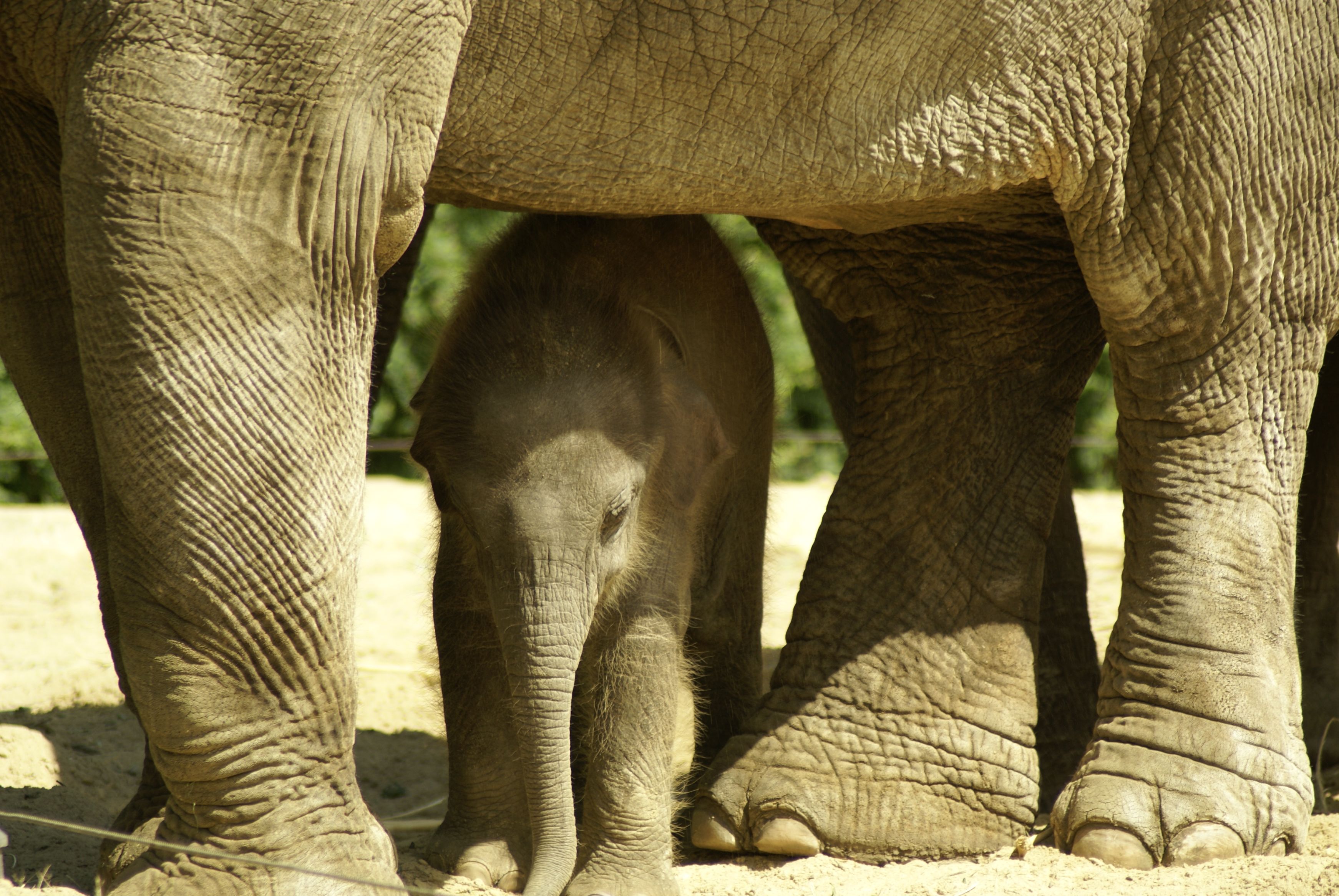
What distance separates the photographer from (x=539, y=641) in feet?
9.21

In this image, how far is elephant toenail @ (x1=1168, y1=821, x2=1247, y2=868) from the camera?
10.5 ft

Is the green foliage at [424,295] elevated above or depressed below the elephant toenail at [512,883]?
above

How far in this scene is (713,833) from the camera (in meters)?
3.41

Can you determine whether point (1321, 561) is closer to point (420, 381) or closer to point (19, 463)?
point (420, 381)

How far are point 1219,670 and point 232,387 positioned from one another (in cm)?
212

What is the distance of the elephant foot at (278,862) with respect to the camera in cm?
254

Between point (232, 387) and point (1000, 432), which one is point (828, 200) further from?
point (232, 387)

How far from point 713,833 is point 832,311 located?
1.36 m

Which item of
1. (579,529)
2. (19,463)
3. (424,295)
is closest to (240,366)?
(579,529)

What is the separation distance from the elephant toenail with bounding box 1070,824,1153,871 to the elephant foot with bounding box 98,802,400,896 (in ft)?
4.74

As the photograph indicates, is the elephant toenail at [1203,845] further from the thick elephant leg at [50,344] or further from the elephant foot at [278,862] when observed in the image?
the thick elephant leg at [50,344]

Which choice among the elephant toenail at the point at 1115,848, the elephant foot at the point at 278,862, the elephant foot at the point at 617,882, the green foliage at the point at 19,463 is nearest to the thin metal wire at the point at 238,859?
the elephant foot at the point at 278,862

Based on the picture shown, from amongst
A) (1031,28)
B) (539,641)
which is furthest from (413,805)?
(1031,28)

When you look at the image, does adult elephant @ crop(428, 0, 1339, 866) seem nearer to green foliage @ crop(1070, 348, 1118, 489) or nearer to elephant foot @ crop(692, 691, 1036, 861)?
elephant foot @ crop(692, 691, 1036, 861)
